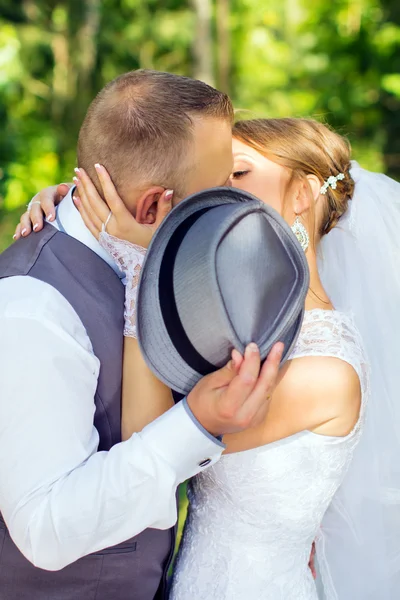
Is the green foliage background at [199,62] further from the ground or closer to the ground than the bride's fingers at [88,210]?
closer to the ground

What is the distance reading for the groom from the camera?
62.8 inches

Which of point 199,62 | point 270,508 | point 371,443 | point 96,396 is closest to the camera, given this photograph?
point 96,396

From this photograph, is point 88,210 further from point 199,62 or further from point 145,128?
point 199,62

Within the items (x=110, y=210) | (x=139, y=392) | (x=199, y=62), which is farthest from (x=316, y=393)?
(x=199, y=62)

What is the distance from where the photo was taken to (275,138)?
267 cm

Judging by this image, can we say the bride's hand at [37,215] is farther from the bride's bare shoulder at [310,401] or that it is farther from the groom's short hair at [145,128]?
the bride's bare shoulder at [310,401]

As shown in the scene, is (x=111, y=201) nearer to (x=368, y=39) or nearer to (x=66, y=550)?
(x=66, y=550)

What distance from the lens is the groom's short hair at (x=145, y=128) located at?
1.97 meters

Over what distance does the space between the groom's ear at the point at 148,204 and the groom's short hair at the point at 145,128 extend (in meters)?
0.02

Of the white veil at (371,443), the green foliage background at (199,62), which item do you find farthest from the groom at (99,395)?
the green foliage background at (199,62)

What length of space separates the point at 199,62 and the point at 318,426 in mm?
10098

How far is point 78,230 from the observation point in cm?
200

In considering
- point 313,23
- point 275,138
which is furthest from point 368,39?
Result: point 275,138

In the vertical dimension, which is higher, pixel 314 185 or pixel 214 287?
pixel 214 287
